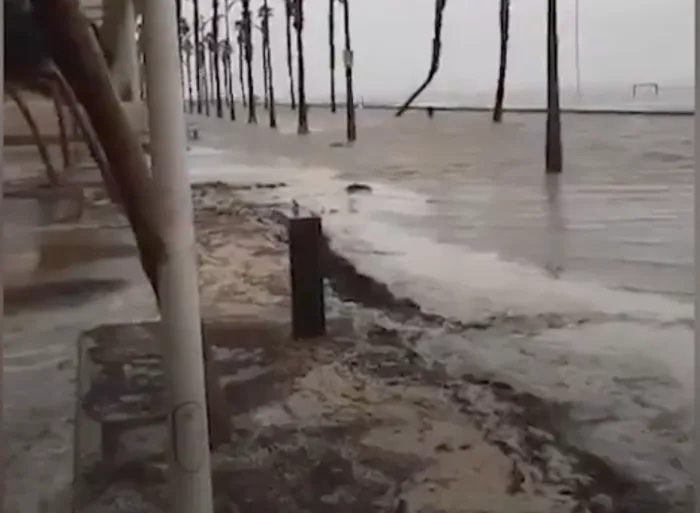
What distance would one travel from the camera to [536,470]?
1.94 feet

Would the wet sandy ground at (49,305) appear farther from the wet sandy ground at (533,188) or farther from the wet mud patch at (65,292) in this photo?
the wet sandy ground at (533,188)

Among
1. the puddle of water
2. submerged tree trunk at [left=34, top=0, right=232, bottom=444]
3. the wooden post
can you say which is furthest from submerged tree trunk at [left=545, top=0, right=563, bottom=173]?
submerged tree trunk at [left=34, top=0, right=232, bottom=444]

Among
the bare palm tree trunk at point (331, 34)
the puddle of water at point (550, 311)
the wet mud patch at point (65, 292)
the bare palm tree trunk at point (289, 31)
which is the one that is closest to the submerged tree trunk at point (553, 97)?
the puddle of water at point (550, 311)

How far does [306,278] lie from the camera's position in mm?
946

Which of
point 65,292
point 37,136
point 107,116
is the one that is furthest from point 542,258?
point 107,116

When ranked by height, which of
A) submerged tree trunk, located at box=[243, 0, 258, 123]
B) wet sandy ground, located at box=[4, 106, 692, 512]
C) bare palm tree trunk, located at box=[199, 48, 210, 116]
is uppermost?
submerged tree trunk, located at box=[243, 0, 258, 123]

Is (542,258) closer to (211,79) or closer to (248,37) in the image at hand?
(248,37)

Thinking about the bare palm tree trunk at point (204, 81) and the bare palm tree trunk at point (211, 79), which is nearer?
the bare palm tree trunk at point (204, 81)

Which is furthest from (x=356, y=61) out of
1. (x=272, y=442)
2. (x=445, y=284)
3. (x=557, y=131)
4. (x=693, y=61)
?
(x=557, y=131)

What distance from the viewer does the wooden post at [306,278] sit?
913 millimetres

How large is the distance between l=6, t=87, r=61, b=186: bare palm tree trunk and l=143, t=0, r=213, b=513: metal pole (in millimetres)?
106

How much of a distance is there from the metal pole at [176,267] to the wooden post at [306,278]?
598mm

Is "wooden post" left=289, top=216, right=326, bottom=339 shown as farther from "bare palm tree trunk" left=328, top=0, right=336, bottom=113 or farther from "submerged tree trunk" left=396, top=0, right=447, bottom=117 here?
"bare palm tree trunk" left=328, top=0, right=336, bottom=113

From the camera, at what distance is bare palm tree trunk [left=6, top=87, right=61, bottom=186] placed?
41 centimetres
